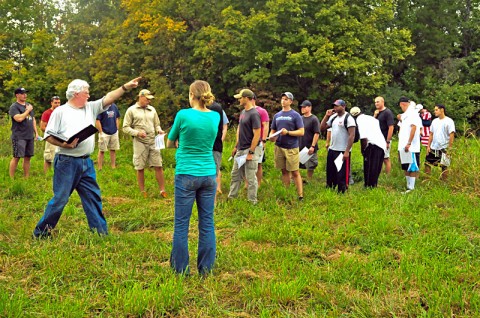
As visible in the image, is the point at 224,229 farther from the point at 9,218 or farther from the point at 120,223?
the point at 9,218

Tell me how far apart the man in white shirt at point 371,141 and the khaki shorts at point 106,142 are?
18.3 feet

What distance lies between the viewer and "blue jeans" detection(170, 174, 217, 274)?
3785 millimetres

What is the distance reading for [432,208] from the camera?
6.19 metres

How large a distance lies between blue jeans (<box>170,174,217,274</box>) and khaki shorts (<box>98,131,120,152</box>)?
6398 millimetres

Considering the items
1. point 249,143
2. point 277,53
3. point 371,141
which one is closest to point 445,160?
point 371,141

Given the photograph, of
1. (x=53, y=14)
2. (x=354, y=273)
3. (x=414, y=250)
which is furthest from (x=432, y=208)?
(x=53, y=14)

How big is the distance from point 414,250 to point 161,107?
20.9 metres

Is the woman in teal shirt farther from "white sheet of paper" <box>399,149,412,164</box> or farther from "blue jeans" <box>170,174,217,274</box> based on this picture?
"white sheet of paper" <box>399,149,412,164</box>

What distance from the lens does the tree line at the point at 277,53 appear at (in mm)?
22734

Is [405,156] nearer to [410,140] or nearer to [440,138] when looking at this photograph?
[410,140]

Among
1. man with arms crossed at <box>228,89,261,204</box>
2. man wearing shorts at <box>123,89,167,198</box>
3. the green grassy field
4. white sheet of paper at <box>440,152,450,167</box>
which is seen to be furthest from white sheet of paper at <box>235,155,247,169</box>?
white sheet of paper at <box>440,152,450,167</box>

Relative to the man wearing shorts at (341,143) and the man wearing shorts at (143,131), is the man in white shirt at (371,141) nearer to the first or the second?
the man wearing shorts at (341,143)

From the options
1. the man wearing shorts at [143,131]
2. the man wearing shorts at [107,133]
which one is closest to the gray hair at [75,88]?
A: the man wearing shorts at [143,131]

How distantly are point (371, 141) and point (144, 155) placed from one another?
404cm
